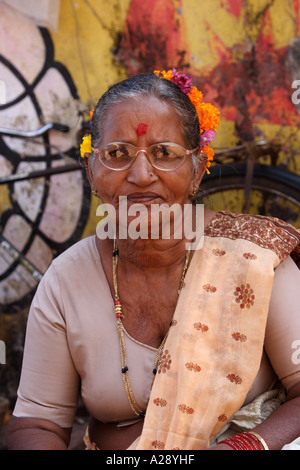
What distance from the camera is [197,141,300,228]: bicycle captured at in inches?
127

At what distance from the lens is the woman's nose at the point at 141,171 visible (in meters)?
1.87

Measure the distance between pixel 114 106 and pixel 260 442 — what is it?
1.26m

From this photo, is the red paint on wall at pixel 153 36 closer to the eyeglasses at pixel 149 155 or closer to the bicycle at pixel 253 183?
the bicycle at pixel 253 183

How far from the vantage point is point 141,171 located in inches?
73.7

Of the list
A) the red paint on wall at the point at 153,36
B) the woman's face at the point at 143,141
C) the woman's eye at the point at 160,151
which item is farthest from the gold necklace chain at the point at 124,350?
the red paint on wall at the point at 153,36

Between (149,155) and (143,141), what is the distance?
5cm

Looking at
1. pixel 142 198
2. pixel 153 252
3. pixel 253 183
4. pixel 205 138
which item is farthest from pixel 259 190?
pixel 142 198

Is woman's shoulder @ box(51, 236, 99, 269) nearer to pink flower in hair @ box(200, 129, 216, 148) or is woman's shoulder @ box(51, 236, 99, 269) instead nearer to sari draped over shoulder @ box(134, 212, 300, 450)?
sari draped over shoulder @ box(134, 212, 300, 450)

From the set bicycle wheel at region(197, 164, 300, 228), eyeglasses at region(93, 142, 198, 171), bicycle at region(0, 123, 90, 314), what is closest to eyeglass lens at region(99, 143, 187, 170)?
eyeglasses at region(93, 142, 198, 171)

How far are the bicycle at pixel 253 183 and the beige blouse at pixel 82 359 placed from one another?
131 centimetres

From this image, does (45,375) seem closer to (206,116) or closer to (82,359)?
(82,359)

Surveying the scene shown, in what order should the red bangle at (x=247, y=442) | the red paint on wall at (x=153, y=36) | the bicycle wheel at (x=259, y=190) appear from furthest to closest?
the red paint on wall at (x=153, y=36), the bicycle wheel at (x=259, y=190), the red bangle at (x=247, y=442)

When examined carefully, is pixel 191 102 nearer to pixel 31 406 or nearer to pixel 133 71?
pixel 31 406

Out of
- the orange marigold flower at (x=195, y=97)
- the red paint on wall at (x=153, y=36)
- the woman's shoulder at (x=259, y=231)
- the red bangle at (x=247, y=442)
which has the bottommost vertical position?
the red bangle at (x=247, y=442)
